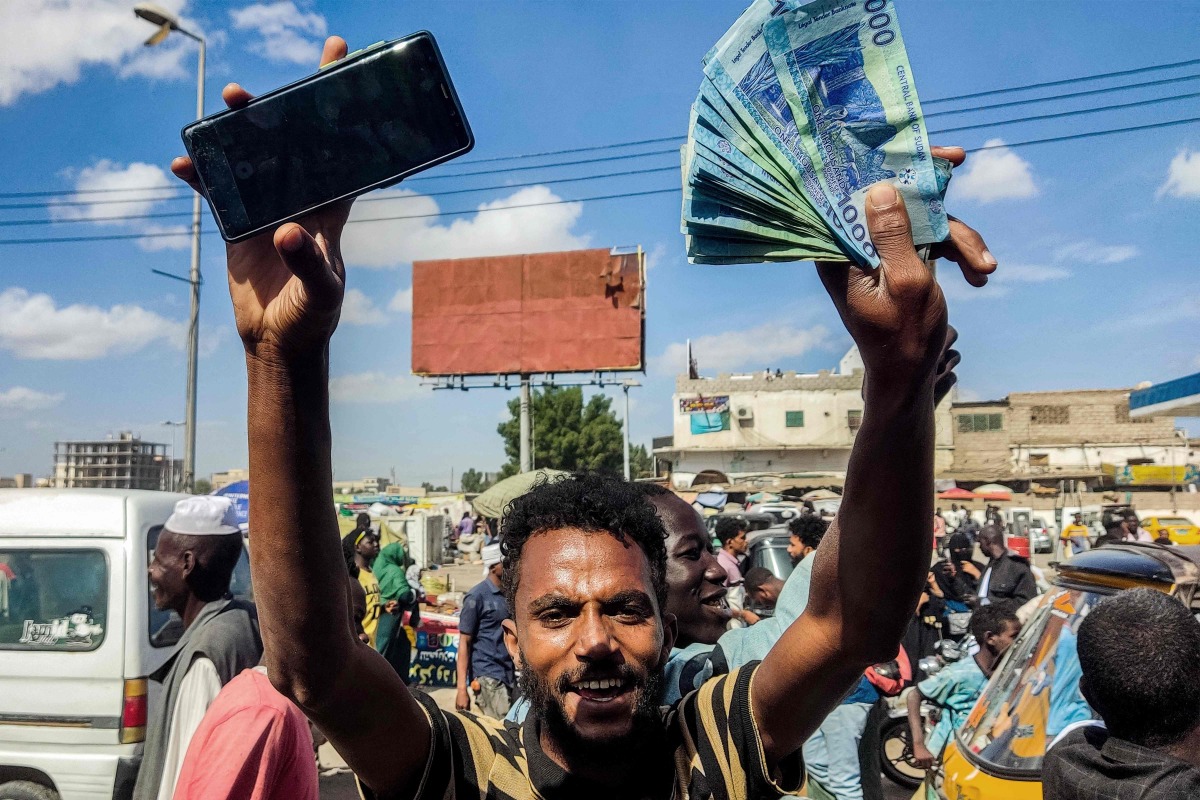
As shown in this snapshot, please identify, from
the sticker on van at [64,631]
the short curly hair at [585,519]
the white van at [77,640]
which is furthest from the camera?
the sticker on van at [64,631]

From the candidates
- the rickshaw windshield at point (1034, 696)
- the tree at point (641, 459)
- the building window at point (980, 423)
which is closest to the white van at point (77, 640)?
the rickshaw windshield at point (1034, 696)

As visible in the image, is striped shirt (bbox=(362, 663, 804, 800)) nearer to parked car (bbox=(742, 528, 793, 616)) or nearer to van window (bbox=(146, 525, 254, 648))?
van window (bbox=(146, 525, 254, 648))

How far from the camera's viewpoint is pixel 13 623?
476 cm

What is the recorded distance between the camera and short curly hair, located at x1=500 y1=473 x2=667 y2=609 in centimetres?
173

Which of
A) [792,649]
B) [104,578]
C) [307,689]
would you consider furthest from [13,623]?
[792,649]

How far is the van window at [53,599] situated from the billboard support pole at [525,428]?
67.7 ft

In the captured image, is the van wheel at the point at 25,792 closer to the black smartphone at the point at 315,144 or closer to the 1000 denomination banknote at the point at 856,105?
the black smartphone at the point at 315,144

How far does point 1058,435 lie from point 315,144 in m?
56.3

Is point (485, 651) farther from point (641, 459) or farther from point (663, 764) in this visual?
point (641, 459)

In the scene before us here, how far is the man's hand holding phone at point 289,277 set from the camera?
1.20m

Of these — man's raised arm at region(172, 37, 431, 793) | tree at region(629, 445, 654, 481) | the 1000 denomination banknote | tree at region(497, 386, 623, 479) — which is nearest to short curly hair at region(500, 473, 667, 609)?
man's raised arm at region(172, 37, 431, 793)

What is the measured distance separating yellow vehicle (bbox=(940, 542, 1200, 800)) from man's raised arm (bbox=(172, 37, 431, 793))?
271cm

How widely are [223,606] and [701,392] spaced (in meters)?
50.4

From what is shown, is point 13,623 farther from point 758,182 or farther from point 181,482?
point 181,482
